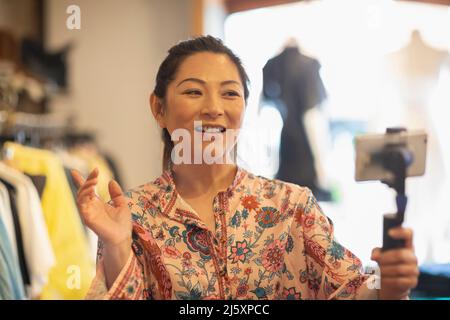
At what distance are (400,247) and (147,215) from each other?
33 cm

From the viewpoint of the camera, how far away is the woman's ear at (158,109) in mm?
732

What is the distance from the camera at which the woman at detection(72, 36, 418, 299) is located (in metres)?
0.69

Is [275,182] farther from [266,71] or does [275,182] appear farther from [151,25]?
[151,25]

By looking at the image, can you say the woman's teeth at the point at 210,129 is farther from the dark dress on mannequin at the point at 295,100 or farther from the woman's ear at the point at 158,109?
the dark dress on mannequin at the point at 295,100

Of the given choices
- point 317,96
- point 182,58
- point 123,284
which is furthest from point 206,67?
point 317,96

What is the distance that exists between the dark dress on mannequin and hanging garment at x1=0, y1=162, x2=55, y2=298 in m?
0.49

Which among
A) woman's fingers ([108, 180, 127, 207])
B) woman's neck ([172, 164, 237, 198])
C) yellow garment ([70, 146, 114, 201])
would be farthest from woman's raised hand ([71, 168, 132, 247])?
yellow garment ([70, 146, 114, 201])

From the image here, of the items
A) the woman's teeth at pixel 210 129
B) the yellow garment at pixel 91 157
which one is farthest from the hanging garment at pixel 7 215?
the woman's teeth at pixel 210 129

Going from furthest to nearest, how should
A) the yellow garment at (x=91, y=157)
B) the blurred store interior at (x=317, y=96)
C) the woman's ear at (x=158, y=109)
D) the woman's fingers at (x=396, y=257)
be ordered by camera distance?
the yellow garment at (x=91, y=157) < the blurred store interior at (x=317, y=96) < the woman's ear at (x=158, y=109) < the woman's fingers at (x=396, y=257)

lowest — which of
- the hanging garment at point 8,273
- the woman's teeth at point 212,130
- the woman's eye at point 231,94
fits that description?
the hanging garment at point 8,273

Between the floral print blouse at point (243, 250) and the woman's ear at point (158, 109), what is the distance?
0.09 m

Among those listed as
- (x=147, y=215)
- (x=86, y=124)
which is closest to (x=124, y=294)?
(x=147, y=215)

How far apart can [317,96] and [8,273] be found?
0.71 meters

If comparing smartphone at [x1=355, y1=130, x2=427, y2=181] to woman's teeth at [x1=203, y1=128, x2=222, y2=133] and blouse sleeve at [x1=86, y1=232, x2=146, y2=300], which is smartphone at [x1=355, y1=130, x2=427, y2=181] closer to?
woman's teeth at [x1=203, y1=128, x2=222, y2=133]
